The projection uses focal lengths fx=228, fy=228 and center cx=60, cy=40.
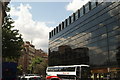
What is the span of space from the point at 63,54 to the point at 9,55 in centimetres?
3300

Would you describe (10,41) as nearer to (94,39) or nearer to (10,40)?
(10,40)

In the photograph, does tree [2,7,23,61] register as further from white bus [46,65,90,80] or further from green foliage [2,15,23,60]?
white bus [46,65,90,80]

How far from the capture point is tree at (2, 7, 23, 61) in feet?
103

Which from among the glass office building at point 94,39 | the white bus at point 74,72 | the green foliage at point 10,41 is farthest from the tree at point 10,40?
the glass office building at point 94,39

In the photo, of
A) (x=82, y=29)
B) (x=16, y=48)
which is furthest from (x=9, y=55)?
(x=82, y=29)

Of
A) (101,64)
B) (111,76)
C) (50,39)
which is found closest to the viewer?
(111,76)

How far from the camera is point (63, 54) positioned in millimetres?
64062

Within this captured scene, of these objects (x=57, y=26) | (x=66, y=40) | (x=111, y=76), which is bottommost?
(x=111, y=76)

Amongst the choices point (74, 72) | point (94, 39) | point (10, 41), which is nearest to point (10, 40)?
point (10, 41)

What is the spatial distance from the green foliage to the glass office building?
52.1ft

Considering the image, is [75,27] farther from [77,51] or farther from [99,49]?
[99,49]

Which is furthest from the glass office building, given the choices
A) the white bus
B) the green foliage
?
the green foliage

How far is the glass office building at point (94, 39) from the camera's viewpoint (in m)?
38.6

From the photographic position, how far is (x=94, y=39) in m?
46.3
